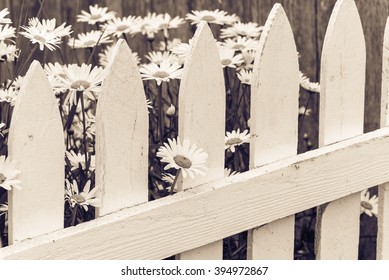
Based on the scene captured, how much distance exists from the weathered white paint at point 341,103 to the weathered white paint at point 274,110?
9 centimetres

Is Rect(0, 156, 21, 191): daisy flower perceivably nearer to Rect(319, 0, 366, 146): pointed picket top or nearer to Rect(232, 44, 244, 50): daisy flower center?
Rect(319, 0, 366, 146): pointed picket top

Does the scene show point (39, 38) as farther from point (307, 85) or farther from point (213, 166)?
point (307, 85)

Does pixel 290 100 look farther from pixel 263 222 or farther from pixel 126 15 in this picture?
pixel 126 15

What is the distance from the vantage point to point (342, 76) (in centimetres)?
213

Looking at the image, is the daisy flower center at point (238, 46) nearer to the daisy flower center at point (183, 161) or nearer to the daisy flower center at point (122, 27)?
the daisy flower center at point (122, 27)

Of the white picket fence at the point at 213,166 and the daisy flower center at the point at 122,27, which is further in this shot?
the daisy flower center at the point at 122,27

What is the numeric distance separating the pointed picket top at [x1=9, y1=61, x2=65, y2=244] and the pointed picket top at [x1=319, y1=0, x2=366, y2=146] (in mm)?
646

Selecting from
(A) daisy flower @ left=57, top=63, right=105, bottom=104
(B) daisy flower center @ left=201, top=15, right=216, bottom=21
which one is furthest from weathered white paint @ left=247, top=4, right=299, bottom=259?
(B) daisy flower center @ left=201, top=15, right=216, bottom=21

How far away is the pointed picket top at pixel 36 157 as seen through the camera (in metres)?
1.71

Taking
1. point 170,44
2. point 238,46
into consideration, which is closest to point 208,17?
point 238,46

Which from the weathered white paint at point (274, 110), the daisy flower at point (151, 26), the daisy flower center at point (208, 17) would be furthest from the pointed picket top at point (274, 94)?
the daisy flower at point (151, 26)

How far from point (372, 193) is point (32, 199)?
149 centimetres

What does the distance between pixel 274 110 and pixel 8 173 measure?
61cm

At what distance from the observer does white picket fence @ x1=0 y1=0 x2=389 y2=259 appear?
1.75m
